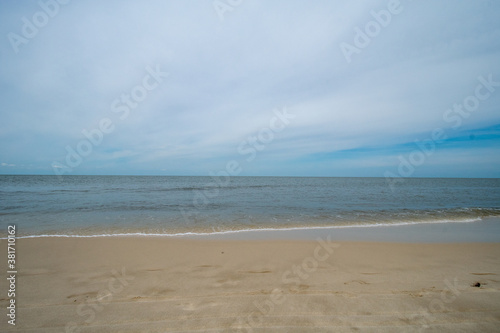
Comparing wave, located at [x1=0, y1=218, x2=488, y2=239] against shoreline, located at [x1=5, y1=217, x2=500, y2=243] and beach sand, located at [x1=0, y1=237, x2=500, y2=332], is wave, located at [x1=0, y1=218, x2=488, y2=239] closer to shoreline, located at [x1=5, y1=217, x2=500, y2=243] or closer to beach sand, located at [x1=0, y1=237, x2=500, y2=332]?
shoreline, located at [x1=5, y1=217, x2=500, y2=243]

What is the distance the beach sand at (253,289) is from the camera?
10.6ft

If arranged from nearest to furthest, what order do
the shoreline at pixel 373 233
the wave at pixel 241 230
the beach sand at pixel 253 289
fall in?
the beach sand at pixel 253 289 → the shoreline at pixel 373 233 → the wave at pixel 241 230

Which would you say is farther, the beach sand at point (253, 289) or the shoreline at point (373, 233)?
the shoreline at point (373, 233)

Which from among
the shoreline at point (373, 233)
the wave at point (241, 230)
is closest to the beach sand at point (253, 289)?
the shoreline at point (373, 233)

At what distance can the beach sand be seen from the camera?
322 centimetres

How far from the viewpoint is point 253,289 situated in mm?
4184

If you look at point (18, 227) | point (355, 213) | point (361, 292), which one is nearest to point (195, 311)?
point (361, 292)

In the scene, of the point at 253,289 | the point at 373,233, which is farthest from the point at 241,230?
the point at 253,289

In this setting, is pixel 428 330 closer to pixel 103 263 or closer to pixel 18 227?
pixel 103 263

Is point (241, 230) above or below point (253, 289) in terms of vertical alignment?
above

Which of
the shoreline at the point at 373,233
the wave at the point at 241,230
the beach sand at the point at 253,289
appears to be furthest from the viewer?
the wave at the point at 241,230

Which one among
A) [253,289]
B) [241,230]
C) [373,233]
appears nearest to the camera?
[253,289]

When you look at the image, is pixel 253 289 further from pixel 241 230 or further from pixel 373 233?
pixel 373 233

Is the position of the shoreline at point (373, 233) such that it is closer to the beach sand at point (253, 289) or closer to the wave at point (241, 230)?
the wave at point (241, 230)
